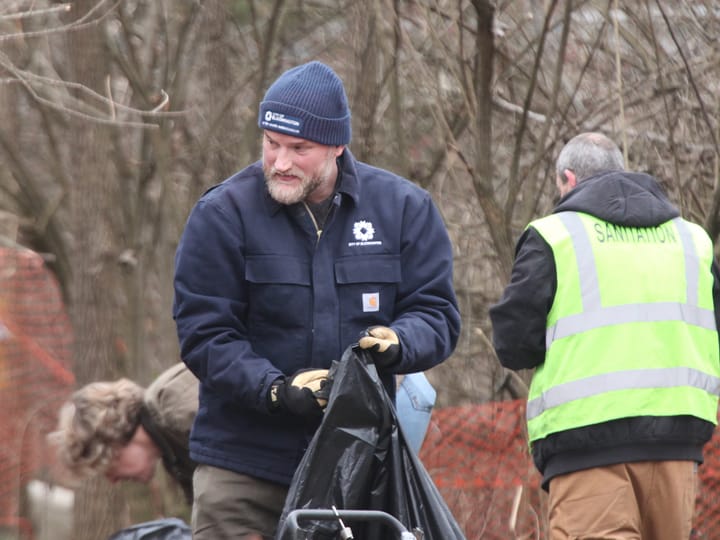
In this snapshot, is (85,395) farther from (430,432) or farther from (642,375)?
(430,432)

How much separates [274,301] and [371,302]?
29cm

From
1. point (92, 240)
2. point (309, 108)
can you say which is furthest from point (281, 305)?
point (92, 240)

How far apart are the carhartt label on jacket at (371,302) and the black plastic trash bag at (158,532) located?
143cm

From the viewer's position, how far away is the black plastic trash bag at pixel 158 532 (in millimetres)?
5102

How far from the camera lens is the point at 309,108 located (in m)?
4.09

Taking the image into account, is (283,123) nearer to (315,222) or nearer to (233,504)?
(315,222)

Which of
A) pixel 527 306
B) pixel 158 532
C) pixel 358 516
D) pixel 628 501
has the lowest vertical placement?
pixel 158 532

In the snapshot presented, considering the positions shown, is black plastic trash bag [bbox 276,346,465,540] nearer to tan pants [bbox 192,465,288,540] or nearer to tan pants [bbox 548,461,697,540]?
tan pants [bbox 192,465,288,540]

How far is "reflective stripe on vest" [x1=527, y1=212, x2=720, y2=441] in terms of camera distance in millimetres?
4949

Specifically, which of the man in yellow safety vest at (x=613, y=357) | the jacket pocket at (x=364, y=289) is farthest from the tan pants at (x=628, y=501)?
the jacket pocket at (x=364, y=289)

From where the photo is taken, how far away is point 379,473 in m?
3.81

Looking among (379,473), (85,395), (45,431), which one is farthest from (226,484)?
(45,431)

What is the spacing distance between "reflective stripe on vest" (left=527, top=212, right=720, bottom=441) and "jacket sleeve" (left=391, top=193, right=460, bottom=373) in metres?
0.82

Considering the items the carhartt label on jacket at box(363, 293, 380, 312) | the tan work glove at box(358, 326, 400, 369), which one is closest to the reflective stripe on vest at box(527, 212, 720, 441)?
the carhartt label on jacket at box(363, 293, 380, 312)
